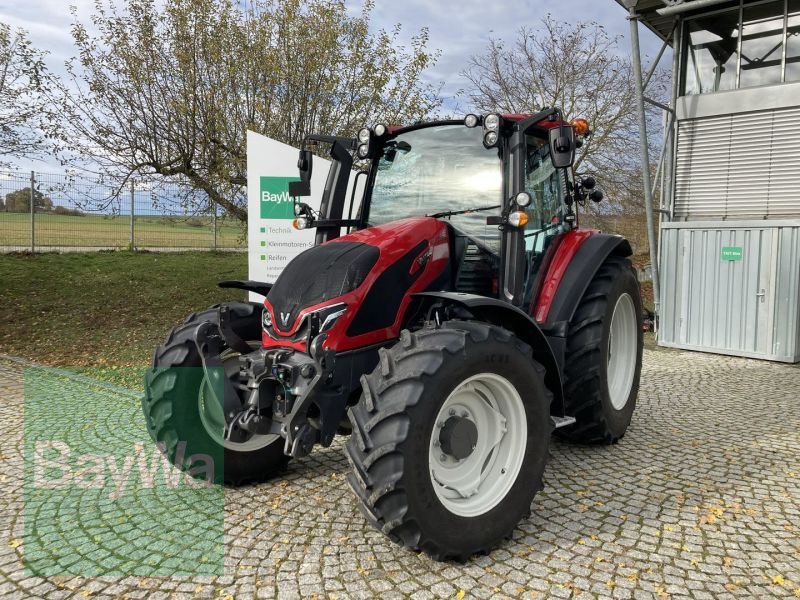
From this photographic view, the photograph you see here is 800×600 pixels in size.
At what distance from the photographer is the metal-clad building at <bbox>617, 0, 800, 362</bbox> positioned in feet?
29.0

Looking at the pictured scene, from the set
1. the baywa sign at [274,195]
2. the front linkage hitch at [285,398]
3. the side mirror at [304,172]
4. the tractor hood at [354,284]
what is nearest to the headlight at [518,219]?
the tractor hood at [354,284]

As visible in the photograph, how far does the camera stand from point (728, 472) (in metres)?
4.13

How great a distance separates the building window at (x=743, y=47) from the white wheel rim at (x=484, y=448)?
8763mm

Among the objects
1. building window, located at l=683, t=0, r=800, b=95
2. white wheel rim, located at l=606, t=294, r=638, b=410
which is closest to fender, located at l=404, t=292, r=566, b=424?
white wheel rim, located at l=606, t=294, r=638, b=410

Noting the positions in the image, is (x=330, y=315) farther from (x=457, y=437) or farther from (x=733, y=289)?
(x=733, y=289)

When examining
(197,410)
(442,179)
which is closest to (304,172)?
(442,179)

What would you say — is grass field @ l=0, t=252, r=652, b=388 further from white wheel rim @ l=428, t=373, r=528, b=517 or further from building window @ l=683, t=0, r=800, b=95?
building window @ l=683, t=0, r=800, b=95

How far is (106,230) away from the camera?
50.4ft

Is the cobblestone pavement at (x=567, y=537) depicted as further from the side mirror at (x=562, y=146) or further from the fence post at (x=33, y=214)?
the fence post at (x=33, y=214)

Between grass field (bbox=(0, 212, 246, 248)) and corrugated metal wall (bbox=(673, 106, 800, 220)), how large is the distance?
7.86m

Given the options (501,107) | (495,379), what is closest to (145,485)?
(495,379)

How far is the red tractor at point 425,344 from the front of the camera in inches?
107

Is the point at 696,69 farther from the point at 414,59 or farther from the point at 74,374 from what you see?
the point at 74,374

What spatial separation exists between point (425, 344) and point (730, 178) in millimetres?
8584
